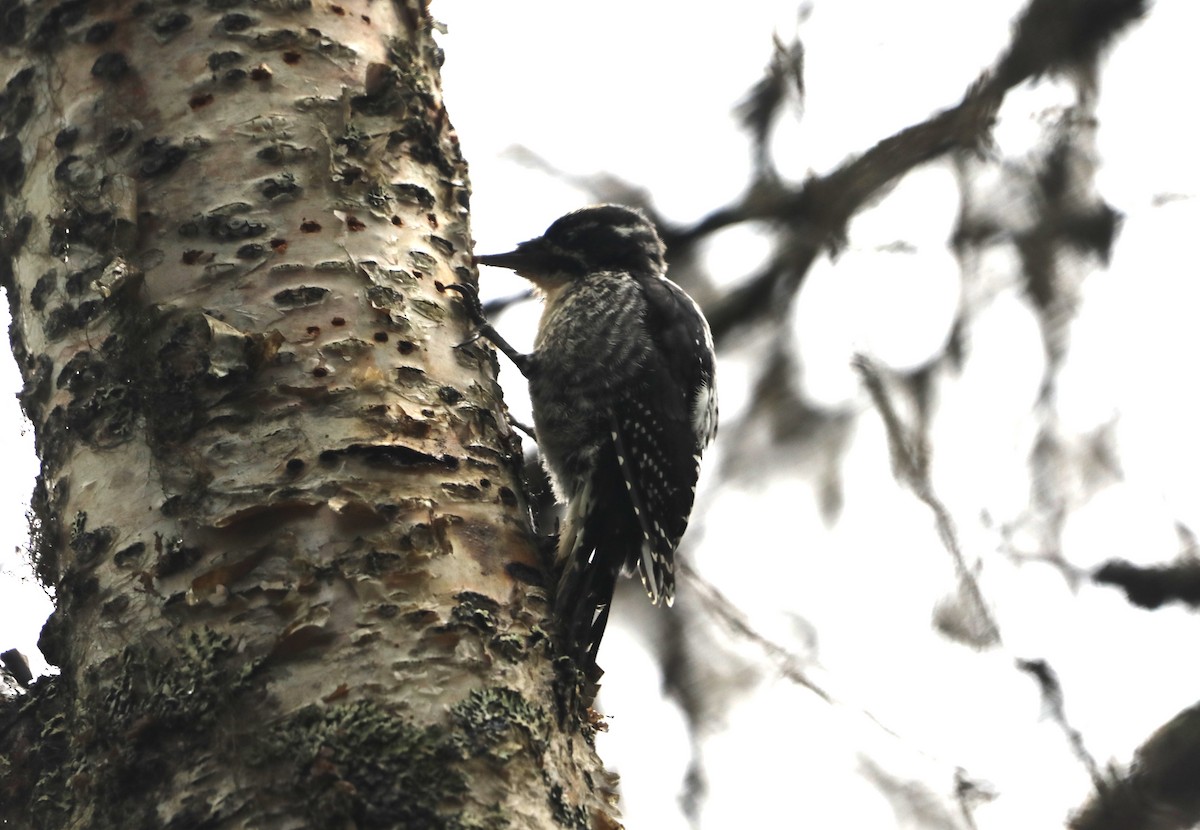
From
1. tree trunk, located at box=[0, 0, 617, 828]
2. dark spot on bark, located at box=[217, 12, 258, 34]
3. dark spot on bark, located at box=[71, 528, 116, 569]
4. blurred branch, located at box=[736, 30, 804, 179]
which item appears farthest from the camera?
blurred branch, located at box=[736, 30, 804, 179]

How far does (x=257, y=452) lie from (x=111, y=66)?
0.85m

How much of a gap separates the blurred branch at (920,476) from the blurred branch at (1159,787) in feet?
1.74

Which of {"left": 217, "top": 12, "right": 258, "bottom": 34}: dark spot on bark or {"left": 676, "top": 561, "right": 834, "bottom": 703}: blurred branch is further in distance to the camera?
{"left": 676, "top": 561, "right": 834, "bottom": 703}: blurred branch

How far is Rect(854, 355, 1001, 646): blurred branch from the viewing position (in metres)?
2.62

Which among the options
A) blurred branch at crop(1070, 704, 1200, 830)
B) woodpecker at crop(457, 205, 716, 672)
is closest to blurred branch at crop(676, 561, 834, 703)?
woodpecker at crop(457, 205, 716, 672)

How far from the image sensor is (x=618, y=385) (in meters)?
3.45

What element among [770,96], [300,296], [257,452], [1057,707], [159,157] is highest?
[770,96]

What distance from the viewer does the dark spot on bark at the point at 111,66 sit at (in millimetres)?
2201

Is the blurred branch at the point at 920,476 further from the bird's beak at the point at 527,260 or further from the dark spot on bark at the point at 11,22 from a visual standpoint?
the dark spot on bark at the point at 11,22

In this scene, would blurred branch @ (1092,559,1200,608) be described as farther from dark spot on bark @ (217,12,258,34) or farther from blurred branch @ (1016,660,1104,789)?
dark spot on bark @ (217,12,258,34)

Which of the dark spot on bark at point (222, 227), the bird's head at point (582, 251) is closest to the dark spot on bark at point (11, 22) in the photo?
the dark spot on bark at point (222, 227)

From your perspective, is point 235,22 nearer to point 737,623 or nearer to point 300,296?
point 300,296

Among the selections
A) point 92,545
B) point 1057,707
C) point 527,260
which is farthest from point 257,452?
point 527,260

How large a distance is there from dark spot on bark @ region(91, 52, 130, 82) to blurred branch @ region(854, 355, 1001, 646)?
1760mm
